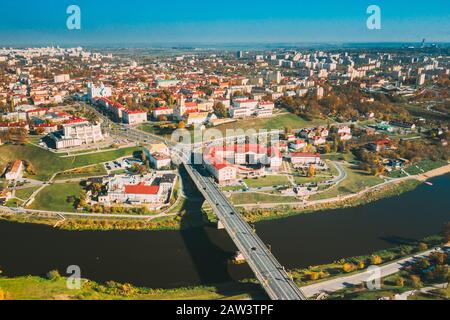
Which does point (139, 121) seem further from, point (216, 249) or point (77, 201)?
point (216, 249)

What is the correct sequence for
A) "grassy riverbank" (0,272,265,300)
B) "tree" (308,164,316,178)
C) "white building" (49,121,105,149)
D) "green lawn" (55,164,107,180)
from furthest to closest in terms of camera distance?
1. "white building" (49,121,105,149)
2. "tree" (308,164,316,178)
3. "green lawn" (55,164,107,180)
4. "grassy riverbank" (0,272,265,300)

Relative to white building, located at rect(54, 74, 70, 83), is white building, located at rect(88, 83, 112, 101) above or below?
below

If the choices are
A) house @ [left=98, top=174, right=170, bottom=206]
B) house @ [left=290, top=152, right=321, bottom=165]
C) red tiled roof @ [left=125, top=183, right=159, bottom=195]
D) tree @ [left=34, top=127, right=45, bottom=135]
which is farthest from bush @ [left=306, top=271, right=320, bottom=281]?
tree @ [left=34, top=127, right=45, bottom=135]

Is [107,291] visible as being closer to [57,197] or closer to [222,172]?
[57,197]

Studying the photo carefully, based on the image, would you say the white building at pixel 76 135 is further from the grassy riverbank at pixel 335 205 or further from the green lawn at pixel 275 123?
the grassy riverbank at pixel 335 205

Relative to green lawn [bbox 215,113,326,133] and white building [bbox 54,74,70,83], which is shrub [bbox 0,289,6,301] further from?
white building [bbox 54,74,70,83]

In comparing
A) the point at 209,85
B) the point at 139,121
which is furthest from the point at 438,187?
the point at 209,85
